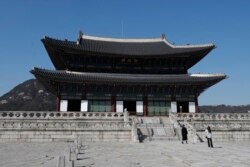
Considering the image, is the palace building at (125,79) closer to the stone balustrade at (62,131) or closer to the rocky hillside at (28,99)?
the stone balustrade at (62,131)

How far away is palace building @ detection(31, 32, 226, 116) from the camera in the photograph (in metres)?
33.5

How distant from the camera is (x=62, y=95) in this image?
33.6 metres

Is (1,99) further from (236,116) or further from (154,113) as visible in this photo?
(236,116)

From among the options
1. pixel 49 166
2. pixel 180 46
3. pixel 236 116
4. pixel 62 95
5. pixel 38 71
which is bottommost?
pixel 49 166

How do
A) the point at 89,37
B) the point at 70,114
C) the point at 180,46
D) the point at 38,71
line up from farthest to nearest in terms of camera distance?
1. the point at 89,37
2. the point at 180,46
3. the point at 38,71
4. the point at 70,114

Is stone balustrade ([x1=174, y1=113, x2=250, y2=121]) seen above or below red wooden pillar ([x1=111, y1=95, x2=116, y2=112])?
below

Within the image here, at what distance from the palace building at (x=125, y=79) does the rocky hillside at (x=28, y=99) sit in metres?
82.5

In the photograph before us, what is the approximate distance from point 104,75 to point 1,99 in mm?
A: 120648

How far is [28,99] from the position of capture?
134m

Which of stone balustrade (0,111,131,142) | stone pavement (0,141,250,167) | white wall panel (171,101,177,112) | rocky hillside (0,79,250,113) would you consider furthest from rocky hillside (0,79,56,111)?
stone pavement (0,141,250,167)

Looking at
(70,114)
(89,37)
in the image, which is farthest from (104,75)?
(89,37)

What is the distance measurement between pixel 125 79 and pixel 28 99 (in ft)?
367

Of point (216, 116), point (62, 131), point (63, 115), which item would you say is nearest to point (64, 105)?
point (63, 115)

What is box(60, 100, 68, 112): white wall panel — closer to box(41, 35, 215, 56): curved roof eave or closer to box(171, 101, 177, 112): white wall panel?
box(41, 35, 215, 56): curved roof eave
